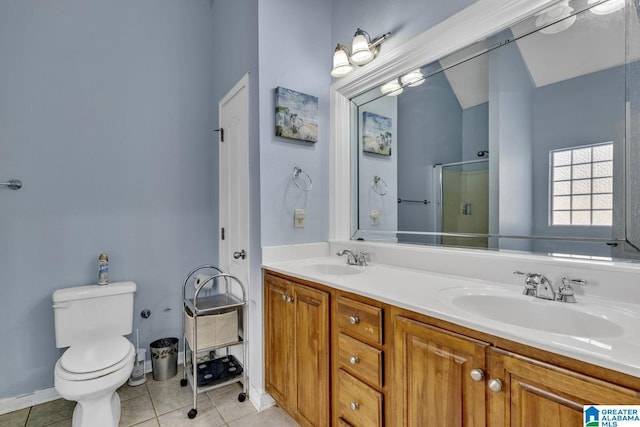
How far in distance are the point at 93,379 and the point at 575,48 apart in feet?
8.35

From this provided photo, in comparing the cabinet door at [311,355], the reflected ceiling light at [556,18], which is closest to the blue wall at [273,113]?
the cabinet door at [311,355]

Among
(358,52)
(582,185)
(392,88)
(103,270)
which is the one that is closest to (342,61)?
(358,52)

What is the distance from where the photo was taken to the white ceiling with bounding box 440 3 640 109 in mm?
1091

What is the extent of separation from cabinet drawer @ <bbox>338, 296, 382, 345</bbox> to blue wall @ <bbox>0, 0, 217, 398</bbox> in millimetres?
1610

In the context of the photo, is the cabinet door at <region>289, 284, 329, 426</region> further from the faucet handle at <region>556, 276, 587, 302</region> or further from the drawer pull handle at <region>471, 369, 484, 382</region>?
the faucet handle at <region>556, 276, 587, 302</region>

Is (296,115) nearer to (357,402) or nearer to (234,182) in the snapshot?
(234,182)

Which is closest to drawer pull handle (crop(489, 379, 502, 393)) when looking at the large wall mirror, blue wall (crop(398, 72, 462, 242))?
the large wall mirror

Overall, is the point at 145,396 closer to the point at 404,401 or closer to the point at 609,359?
the point at 404,401

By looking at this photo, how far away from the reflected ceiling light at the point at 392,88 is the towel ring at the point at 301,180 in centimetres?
73

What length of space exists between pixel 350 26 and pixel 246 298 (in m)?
1.90

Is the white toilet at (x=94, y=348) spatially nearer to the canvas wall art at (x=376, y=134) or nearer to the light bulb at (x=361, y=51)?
the canvas wall art at (x=376, y=134)

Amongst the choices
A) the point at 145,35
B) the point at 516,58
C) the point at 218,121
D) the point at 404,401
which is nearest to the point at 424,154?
the point at 516,58

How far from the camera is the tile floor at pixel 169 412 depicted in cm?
173

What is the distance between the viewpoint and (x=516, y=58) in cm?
136
